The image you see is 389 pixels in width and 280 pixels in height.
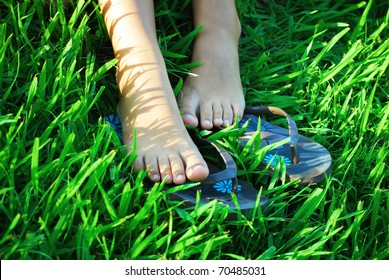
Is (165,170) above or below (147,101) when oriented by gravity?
below

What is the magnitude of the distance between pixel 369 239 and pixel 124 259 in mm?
710

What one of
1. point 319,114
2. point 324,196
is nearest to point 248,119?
point 319,114

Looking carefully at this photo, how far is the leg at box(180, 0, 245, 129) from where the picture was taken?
2.04 m

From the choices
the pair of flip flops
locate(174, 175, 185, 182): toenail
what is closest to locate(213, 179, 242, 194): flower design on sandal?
the pair of flip flops

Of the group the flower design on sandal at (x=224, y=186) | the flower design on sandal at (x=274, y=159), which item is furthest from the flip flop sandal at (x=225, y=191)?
the flower design on sandal at (x=274, y=159)

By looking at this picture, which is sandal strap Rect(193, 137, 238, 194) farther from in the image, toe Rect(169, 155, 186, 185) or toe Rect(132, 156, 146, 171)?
toe Rect(132, 156, 146, 171)

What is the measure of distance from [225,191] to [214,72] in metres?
0.48

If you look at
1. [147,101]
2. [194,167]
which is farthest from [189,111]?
[194,167]

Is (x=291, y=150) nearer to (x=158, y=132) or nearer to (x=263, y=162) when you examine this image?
(x=263, y=162)

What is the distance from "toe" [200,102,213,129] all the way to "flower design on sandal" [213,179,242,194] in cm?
22

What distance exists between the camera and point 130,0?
6.43ft

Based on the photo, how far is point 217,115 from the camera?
203cm

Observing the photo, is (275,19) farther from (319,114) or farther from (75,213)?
(75,213)

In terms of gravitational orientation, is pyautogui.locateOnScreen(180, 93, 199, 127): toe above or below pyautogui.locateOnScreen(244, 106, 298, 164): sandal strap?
above
